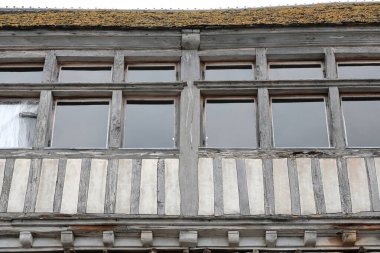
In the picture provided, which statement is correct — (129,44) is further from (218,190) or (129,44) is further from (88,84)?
(218,190)

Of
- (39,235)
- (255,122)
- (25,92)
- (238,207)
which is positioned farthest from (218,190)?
(25,92)

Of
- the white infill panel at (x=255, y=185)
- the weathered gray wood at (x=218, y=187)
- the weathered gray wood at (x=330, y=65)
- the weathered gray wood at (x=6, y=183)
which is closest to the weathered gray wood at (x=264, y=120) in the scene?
the white infill panel at (x=255, y=185)

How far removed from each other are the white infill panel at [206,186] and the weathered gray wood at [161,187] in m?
0.45

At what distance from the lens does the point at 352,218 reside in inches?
398

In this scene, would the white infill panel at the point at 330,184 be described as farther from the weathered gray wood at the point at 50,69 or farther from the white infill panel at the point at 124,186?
the weathered gray wood at the point at 50,69

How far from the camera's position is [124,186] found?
34.3ft

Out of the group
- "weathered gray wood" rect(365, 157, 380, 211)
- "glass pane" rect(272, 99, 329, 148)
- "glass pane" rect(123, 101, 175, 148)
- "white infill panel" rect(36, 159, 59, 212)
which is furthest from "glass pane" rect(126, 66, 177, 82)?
"weathered gray wood" rect(365, 157, 380, 211)

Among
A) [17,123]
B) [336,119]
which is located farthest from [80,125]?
[336,119]

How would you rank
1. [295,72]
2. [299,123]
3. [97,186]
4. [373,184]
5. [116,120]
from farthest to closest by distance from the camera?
[295,72] → [299,123] → [116,120] → [97,186] → [373,184]

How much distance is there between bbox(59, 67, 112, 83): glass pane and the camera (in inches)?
463

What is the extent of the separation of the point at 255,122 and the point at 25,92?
3.13 m

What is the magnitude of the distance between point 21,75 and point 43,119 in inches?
42.3

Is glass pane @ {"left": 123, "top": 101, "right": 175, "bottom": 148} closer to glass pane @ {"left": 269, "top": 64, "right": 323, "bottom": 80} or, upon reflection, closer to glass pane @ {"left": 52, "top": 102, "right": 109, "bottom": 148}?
glass pane @ {"left": 52, "top": 102, "right": 109, "bottom": 148}

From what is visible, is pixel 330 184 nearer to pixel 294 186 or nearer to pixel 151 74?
pixel 294 186
